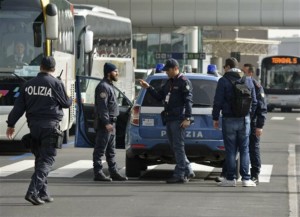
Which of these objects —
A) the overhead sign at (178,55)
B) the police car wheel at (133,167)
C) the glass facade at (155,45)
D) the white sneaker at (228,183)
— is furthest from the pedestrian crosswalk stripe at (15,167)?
the glass facade at (155,45)

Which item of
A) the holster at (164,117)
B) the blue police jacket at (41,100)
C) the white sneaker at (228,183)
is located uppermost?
the blue police jacket at (41,100)

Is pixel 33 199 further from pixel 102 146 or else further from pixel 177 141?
pixel 177 141

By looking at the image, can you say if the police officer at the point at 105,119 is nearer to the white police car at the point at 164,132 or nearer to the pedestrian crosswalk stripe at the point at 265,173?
the white police car at the point at 164,132

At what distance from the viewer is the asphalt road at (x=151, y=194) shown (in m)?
11.1

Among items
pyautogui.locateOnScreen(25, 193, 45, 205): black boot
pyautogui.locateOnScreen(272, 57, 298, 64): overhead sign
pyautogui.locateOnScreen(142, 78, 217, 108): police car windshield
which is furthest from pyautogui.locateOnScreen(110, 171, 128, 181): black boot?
pyautogui.locateOnScreen(272, 57, 298, 64): overhead sign

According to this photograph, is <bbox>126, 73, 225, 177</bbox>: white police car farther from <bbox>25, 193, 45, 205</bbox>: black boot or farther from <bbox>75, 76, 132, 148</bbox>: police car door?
<bbox>25, 193, 45, 205</bbox>: black boot

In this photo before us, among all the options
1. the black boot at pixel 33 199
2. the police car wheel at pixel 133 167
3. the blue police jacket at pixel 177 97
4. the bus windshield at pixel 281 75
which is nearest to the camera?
the black boot at pixel 33 199

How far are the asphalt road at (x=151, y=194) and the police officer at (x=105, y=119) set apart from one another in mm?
346

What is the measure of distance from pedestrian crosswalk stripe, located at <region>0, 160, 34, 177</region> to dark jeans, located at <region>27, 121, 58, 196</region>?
4009mm

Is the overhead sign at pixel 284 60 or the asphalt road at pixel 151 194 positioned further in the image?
the overhead sign at pixel 284 60

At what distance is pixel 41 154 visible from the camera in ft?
38.2

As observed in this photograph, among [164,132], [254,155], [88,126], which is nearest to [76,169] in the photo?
[88,126]

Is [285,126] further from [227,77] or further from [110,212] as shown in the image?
[110,212]

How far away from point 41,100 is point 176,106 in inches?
115
